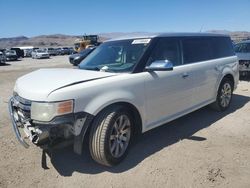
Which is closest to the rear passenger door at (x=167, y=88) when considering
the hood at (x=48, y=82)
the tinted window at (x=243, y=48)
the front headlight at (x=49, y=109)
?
the hood at (x=48, y=82)

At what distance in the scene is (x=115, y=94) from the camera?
362 cm

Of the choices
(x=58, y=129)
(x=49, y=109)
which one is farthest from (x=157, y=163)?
(x=49, y=109)

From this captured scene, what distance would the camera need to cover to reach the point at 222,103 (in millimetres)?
6273

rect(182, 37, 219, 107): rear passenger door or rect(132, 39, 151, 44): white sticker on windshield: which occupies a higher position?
rect(132, 39, 151, 44): white sticker on windshield

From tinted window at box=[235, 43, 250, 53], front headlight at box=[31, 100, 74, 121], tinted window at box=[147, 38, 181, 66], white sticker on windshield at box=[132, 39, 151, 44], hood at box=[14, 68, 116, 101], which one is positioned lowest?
front headlight at box=[31, 100, 74, 121]

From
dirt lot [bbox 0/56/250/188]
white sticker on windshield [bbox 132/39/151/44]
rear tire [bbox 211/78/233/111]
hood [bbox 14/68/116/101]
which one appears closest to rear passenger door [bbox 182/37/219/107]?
rear tire [bbox 211/78/233/111]

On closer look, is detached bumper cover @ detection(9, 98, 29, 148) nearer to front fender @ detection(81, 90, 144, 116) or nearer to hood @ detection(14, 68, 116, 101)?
hood @ detection(14, 68, 116, 101)

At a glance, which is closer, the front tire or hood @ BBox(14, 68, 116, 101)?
hood @ BBox(14, 68, 116, 101)

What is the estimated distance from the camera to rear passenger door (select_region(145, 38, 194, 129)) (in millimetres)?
4160

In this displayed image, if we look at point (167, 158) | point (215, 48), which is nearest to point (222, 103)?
point (215, 48)

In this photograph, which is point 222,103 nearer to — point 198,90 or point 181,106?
point 198,90

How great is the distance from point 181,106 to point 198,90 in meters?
0.63

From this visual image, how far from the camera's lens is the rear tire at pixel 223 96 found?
6141 mm

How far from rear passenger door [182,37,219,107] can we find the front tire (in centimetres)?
177
